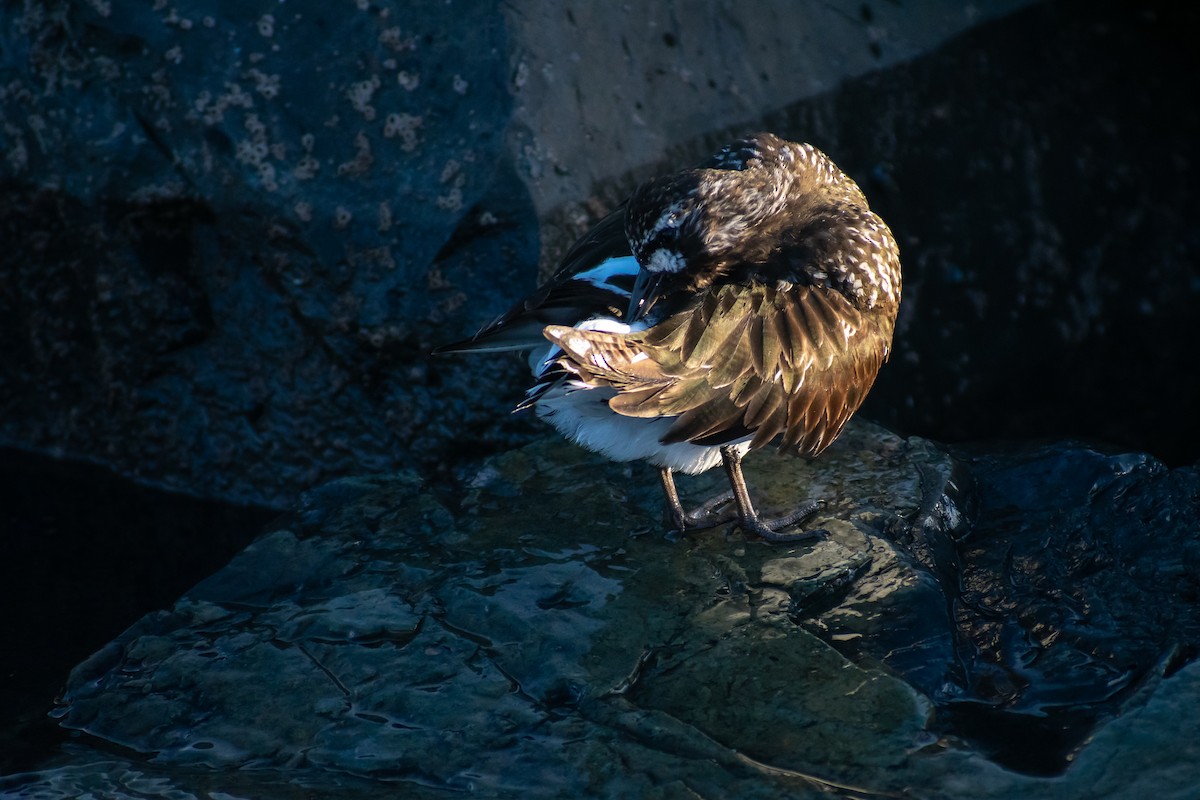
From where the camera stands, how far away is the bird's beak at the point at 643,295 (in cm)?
377

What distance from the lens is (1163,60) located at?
6.67m

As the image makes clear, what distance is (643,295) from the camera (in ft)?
12.5

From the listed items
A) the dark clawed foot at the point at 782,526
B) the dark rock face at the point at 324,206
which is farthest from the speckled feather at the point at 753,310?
the dark rock face at the point at 324,206

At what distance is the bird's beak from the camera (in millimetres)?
3766

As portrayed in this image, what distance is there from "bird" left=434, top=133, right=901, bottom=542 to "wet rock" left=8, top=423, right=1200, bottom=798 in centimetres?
35

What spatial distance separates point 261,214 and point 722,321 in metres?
2.04

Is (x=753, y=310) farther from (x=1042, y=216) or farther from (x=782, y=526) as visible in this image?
(x=1042, y=216)

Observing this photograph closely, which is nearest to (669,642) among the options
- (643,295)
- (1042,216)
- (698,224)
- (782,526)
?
(782,526)

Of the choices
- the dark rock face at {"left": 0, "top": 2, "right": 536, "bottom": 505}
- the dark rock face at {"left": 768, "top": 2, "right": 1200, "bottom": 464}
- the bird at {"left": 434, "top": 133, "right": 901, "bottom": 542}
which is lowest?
the dark rock face at {"left": 768, "top": 2, "right": 1200, "bottom": 464}

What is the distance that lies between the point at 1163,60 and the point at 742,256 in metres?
4.05

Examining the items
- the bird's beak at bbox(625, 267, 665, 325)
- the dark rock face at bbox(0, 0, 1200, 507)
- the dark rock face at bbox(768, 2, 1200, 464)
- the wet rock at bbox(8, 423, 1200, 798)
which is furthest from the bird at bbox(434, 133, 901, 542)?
the dark rock face at bbox(768, 2, 1200, 464)

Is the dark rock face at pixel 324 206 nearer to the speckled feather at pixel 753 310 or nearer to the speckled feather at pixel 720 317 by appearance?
the speckled feather at pixel 720 317

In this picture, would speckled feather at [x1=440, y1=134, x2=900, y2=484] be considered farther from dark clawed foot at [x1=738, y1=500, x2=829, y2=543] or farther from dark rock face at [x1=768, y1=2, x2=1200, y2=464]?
dark rock face at [x1=768, y1=2, x2=1200, y2=464]

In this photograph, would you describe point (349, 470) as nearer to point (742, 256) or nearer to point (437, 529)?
point (437, 529)
